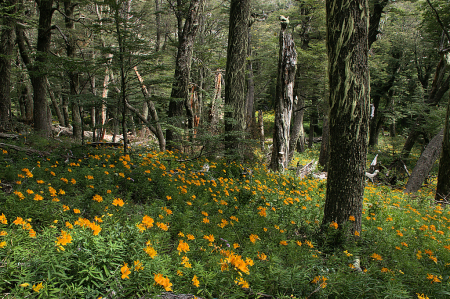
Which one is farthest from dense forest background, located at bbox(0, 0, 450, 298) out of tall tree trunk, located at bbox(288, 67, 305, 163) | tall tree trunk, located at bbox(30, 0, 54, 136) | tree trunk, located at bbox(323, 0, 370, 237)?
tall tree trunk, located at bbox(288, 67, 305, 163)

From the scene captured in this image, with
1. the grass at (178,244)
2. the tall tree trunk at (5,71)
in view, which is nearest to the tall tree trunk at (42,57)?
the tall tree trunk at (5,71)

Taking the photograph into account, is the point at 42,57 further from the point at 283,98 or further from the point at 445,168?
the point at 445,168

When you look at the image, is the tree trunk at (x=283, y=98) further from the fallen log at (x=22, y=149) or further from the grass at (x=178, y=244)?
the fallen log at (x=22, y=149)

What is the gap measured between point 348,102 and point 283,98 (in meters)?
4.65

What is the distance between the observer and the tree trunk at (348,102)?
298 centimetres

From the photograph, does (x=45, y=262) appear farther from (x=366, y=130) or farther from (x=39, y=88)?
(x=39, y=88)

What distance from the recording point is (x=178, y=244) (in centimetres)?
230

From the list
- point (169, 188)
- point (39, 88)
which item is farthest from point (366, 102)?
point (39, 88)

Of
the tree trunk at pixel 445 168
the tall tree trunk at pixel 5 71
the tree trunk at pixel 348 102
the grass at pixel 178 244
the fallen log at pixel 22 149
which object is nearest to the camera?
the grass at pixel 178 244

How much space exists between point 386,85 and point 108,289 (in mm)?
24499

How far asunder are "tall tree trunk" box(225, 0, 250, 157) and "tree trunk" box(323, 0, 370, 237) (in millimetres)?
3150

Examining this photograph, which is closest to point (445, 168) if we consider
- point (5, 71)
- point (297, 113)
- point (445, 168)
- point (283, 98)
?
point (445, 168)

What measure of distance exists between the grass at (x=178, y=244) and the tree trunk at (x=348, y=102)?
0.47m

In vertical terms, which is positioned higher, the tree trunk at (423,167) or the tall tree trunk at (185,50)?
the tall tree trunk at (185,50)
